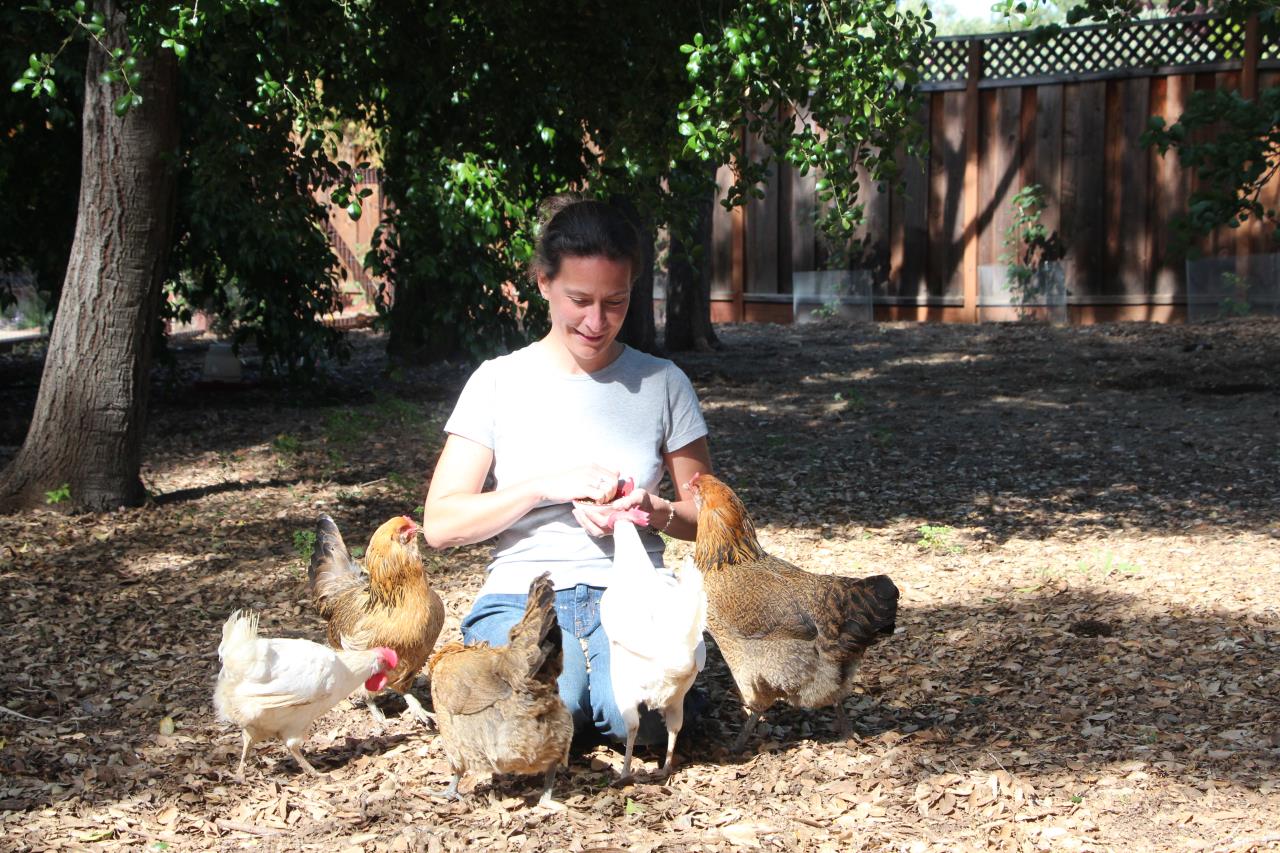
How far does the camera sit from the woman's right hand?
124 inches

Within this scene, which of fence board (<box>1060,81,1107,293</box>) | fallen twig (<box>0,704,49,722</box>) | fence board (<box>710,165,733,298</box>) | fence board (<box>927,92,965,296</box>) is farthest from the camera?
fence board (<box>710,165,733,298</box>)

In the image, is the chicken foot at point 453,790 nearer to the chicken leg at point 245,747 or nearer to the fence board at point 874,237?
the chicken leg at point 245,747

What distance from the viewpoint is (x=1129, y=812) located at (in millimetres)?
3066

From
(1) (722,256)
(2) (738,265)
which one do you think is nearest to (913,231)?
(2) (738,265)

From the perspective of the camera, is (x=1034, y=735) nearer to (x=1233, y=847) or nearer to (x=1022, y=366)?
(x=1233, y=847)

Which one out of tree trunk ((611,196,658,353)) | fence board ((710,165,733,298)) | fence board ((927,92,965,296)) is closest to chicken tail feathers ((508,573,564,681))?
tree trunk ((611,196,658,353))

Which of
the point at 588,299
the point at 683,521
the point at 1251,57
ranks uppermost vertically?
the point at 1251,57

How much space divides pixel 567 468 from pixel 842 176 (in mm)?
1872

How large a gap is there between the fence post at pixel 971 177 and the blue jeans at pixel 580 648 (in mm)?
10611

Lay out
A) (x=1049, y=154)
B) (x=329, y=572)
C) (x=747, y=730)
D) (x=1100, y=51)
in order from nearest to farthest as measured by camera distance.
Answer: (x=747, y=730) → (x=329, y=572) → (x=1100, y=51) → (x=1049, y=154)

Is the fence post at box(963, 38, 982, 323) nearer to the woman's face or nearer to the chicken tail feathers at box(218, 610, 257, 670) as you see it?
the woman's face

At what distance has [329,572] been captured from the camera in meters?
4.14

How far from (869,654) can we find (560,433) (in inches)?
63.3

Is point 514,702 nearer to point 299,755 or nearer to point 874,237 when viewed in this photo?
point 299,755
